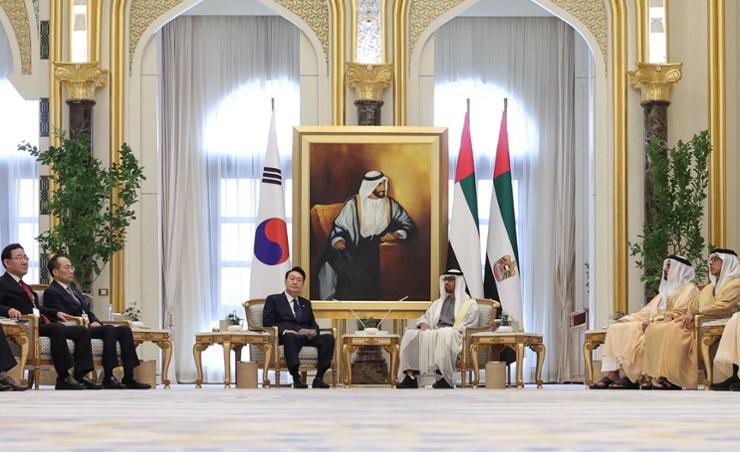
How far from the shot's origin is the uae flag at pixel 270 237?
12.1 metres

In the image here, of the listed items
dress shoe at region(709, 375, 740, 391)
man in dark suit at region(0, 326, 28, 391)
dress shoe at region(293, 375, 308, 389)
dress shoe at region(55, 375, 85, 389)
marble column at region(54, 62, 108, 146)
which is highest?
marble column at region(54, 62, 108, 146)

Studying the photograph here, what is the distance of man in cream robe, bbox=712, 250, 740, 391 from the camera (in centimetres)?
866

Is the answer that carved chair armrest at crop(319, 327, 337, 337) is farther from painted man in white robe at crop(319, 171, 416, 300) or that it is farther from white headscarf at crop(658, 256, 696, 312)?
white headscarf at crop(658, 256, 696, 312)

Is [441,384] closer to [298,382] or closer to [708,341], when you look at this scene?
[298,382]

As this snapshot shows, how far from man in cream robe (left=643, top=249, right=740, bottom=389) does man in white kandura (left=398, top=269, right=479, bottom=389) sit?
Result: 175 cm

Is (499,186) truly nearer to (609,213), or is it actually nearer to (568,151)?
(609,213)

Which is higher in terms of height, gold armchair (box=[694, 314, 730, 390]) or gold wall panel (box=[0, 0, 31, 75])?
gold wall panel (box=[0, 0, 31, 75])

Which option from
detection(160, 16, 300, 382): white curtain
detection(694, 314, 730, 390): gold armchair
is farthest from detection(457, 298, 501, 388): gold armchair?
detection(160, 16, 300, 382): white curtain

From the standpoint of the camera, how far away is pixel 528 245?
14953mm

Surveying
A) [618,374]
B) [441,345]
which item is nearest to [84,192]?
[441,345]

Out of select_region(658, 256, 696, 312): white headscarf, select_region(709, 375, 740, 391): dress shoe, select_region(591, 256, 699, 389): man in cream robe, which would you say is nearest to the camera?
select_region(709, 375, 740, 391): dress shoe

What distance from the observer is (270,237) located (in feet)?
40.2

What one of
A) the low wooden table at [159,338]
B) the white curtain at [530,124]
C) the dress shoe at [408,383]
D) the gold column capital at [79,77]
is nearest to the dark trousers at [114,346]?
the low wooden table at [159,338]

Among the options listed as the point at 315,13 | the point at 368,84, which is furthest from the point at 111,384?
the point at 315,13
